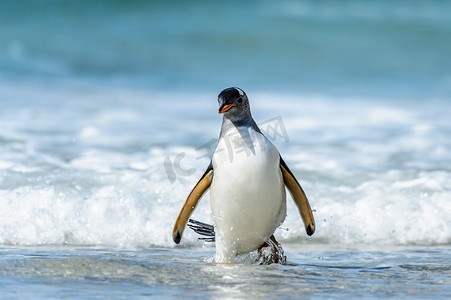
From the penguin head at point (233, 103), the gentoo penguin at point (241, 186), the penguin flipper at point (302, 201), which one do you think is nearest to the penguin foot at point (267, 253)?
the gentoo penguin at point (241, 186)

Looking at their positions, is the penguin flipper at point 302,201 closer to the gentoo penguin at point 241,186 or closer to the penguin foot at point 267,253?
the gentoo penguin at point 241,186

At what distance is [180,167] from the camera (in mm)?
7941

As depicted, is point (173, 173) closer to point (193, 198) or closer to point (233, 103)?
point (193, 198)

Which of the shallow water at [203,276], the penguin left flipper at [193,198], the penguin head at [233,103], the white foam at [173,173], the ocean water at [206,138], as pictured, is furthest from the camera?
the white foam at [173,173]

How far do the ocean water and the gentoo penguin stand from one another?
0.19m

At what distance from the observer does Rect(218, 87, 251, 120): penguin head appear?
4.57 metres

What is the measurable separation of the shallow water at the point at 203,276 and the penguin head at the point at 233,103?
88 centimetres

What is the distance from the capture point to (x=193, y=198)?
4.75m

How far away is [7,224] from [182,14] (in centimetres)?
1793

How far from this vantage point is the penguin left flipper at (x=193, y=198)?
468 centimetres

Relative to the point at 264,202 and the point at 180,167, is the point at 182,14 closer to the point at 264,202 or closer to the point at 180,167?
the point at 180,167

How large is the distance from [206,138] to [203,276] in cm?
617

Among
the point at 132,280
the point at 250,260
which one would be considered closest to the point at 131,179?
the point at 250,260

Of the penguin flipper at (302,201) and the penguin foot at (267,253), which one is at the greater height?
the penguin flipper at (302,201)
